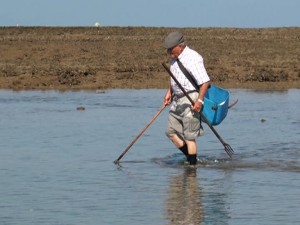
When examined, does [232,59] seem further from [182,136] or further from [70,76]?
[182,136]

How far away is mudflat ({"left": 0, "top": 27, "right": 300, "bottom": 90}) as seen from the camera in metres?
27.1

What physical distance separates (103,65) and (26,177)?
18956mm

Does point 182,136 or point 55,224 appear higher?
point 55,224

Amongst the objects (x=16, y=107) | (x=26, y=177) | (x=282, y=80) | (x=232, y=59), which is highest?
(x=26, y=177)

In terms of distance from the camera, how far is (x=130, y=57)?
33625 mm

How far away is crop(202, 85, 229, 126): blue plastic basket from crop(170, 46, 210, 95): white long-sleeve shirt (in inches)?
16.2

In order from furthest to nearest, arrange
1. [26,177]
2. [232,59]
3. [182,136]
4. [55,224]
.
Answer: [232,59]
[182,136]
[26,177]
[55,224]

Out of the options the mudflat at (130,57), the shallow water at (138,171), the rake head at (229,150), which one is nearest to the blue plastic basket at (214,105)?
the shallow water at (138,171)

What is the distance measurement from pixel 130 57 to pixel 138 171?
21.6 metres

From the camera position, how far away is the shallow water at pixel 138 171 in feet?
31.1

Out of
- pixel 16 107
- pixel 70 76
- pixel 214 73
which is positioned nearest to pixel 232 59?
pixel 214 73

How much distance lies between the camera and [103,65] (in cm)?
3045

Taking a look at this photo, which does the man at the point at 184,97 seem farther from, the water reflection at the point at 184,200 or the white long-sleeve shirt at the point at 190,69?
the water reflection at the point at 184,200

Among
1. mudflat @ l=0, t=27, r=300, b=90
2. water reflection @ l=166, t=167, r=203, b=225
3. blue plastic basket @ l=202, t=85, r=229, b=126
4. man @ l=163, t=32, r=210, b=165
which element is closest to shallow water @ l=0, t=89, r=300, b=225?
water reflection @ l=166, t=167, r=203, b=225
